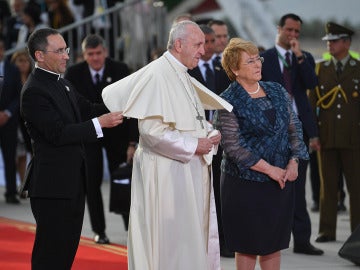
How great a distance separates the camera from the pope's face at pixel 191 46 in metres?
6.77

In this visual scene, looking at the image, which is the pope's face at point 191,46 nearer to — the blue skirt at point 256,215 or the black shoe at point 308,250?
the blue skirt at point 256,215

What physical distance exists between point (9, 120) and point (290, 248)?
4736 millimetres

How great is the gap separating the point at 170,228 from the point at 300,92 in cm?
280

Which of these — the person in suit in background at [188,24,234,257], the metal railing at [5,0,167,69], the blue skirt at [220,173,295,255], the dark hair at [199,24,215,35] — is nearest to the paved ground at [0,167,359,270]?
the person in suit in background at [188,24,234,257]

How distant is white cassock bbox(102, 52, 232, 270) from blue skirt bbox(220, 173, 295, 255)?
0.38 meters

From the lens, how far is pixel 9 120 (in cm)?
1270

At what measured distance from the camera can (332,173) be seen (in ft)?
31.6

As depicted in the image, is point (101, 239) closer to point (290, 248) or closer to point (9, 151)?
point (290, 248)

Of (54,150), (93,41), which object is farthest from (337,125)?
(54,150)

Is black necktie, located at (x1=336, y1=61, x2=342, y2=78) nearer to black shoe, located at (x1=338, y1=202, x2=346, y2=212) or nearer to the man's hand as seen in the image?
black shoe, located at (x1=338, y1=202, x2=346, y2=212)

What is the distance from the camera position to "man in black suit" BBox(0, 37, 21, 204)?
12398 mm

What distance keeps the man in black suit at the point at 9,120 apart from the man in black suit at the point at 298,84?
436 cm

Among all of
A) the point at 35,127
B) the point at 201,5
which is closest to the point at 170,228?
the point at 35,127

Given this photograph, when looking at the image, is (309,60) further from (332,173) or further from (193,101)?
(193,101)
